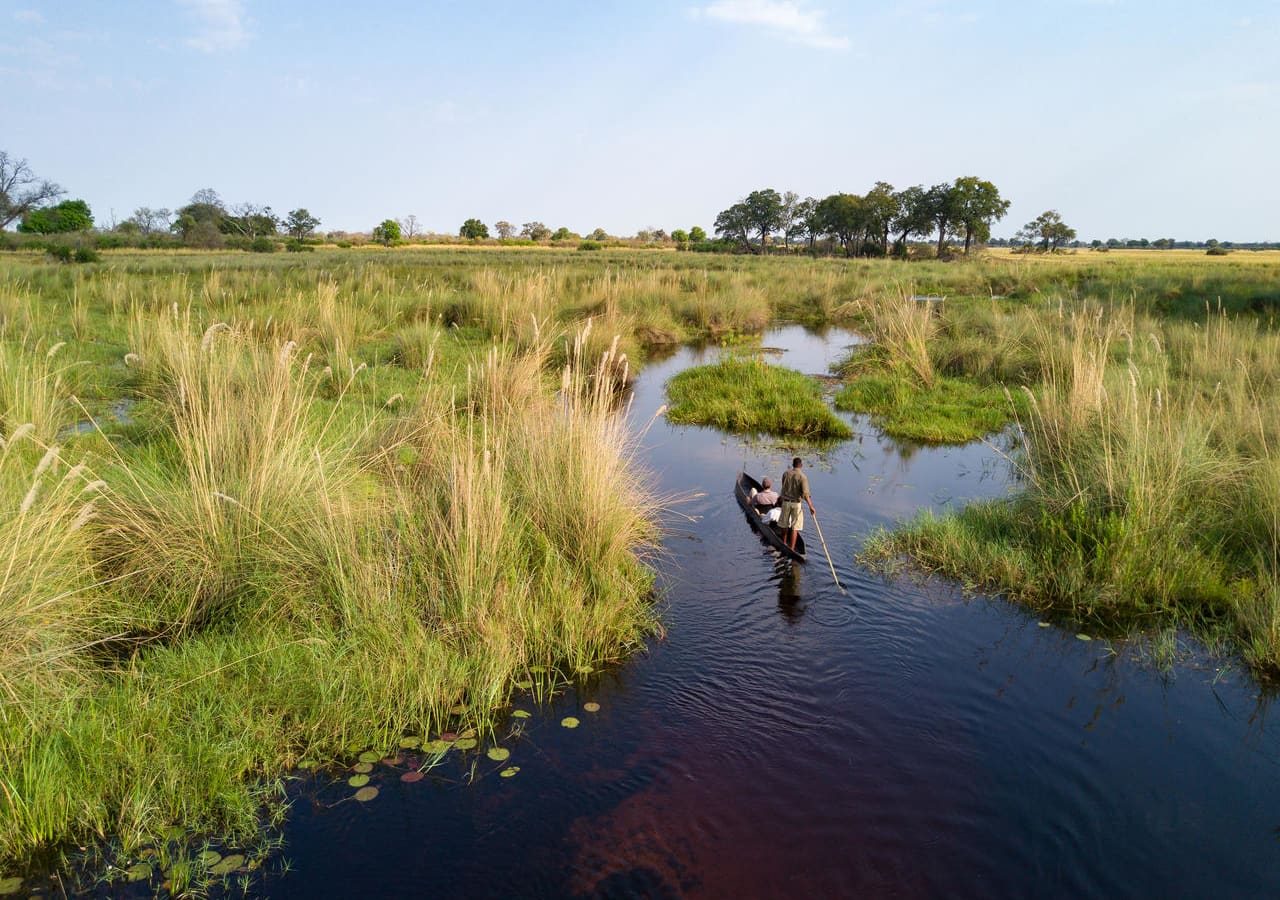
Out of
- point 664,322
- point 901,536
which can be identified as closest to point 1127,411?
point 901,536

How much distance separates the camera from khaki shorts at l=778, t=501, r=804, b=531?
24.6 feet

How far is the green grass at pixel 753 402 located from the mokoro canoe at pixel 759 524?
2968 millimetres

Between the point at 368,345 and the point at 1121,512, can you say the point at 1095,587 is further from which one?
the point at 368,345

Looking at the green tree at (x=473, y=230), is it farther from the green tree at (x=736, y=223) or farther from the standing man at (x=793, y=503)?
the standing man at (x=793, y=503)

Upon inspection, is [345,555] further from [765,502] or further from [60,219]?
[60,219]

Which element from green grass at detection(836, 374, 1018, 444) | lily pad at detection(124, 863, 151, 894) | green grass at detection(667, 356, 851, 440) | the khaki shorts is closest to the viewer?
lily pad at detection(124, 863, 151, 894)

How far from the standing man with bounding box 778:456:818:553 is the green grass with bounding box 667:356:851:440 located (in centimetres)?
445

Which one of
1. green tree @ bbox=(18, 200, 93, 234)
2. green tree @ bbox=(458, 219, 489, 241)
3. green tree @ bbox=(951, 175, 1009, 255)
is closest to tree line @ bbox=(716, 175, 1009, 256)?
green tree @ bbox=(951, 175, 1009, 255)

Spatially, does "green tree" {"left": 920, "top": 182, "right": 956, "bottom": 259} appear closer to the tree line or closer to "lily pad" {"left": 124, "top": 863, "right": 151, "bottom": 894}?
the tree line

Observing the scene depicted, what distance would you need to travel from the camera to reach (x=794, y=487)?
A: 763cm

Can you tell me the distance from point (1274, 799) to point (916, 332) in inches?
463

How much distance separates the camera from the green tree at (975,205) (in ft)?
238

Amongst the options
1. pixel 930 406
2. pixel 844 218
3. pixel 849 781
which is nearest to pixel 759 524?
pixel 849 781

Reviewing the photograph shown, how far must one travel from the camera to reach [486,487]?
5316 millimetres
